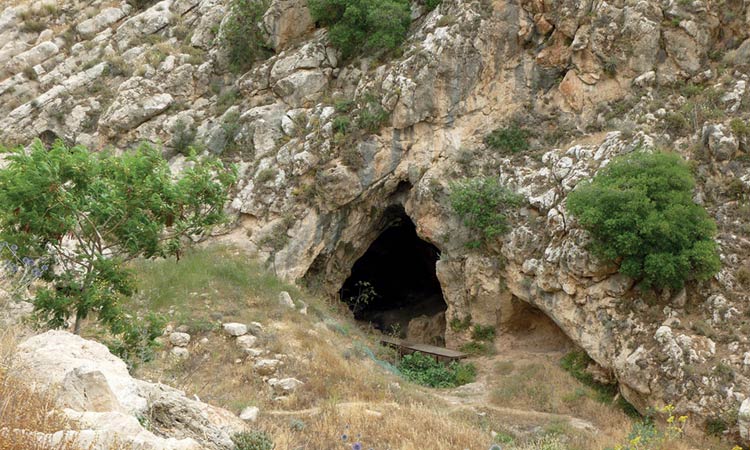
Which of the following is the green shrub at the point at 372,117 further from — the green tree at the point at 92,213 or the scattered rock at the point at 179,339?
the green tree at the point at 92,213

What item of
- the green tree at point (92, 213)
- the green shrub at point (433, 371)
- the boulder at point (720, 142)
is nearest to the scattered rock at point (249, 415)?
the green tree at point (92, 213)

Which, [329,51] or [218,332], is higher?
[329,51]

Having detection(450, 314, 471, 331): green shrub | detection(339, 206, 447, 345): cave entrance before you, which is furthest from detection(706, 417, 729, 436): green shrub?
detection(339, 206, 447, 345): cave entrance

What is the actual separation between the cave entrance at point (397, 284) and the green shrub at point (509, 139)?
4692mm

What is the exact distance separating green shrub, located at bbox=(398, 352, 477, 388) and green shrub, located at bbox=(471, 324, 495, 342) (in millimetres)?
1313

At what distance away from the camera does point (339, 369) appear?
12070 millimetres

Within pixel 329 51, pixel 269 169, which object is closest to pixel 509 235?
pixel 269 169

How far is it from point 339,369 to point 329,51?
42.8 ft

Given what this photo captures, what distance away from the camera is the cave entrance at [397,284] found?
22.4 metres

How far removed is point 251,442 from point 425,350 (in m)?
11.8

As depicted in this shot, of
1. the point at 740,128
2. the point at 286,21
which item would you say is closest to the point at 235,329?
the point at 286,21

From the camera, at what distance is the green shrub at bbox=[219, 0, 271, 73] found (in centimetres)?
2191

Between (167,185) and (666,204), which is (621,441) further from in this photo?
(167,185)

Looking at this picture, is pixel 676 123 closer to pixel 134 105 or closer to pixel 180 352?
pixel 180 352
